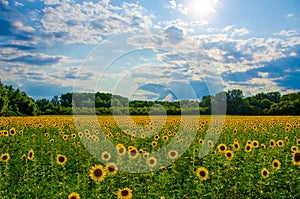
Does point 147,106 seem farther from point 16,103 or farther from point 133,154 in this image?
point 133,154

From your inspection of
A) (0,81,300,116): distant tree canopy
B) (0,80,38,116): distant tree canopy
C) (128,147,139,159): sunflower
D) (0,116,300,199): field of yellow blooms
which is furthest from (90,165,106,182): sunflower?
(0,80,38,116): distant tree canopy

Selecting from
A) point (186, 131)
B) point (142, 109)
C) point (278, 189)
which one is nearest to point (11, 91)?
point (142, 109)

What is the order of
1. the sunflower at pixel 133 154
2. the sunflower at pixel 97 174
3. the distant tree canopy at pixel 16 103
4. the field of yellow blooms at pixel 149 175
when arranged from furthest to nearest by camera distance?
the distant tree canopy at pixel 16 103
the sunflower at pixel 133 154
the field of yellow blooms at pixel 149 175
the sunflower at pixel 97 174

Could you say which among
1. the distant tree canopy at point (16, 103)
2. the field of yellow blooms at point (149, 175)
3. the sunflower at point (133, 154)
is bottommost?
the field of yellow blooms at point (149, 175)

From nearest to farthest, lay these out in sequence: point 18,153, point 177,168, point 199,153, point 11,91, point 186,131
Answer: point 177,168 < point 199,153 < point 18,153 < point 186,131 < point 11,91

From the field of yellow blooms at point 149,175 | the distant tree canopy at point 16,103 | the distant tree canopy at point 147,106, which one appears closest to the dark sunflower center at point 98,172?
the field of yellow blooms at point 149,175

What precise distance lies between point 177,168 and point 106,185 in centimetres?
251

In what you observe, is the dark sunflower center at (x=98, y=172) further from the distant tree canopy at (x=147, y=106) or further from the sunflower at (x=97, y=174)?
the distant tree canopy at (x=147, y=106)

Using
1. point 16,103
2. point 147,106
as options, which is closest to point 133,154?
point 147,106

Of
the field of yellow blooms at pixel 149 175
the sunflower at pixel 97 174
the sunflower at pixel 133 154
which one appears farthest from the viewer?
the sunflower at pixel 133 154

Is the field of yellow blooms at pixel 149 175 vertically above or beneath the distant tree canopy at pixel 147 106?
beneath

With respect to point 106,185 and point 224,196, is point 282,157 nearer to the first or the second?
point 224,196

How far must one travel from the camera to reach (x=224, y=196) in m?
6.73

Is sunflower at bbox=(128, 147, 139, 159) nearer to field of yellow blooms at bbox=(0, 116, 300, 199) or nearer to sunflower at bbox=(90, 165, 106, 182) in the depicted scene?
field of yellow blooms at bbox=(0, 116, 300, 199)
